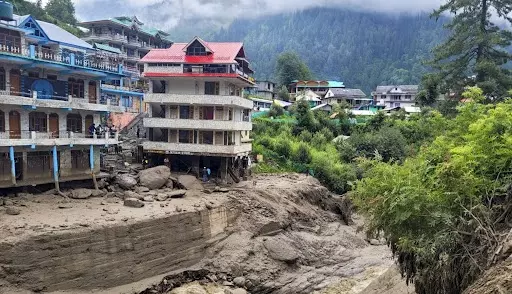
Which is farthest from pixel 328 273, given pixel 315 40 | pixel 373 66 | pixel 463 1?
pixel 315 40

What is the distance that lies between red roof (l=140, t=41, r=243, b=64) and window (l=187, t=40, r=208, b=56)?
1.48 feet

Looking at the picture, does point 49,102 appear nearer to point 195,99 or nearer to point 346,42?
point 195,99

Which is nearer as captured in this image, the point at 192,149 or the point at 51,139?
the point at 51,139

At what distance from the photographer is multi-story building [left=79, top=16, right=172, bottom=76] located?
204 feet

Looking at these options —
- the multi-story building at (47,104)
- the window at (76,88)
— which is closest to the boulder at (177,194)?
the multi-story building at (47,104)

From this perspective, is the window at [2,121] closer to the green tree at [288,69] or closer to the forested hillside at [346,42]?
the green tree at [288,69]

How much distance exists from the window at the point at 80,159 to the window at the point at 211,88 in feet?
36.6

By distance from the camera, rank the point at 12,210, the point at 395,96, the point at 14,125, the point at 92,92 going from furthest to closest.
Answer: the point at 395,96
the point at 92,92
the point at 14,125
the point at 12,210

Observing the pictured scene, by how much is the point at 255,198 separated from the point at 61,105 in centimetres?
1581

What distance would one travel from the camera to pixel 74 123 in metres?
31.6

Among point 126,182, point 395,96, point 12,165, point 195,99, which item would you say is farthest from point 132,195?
point 395,96

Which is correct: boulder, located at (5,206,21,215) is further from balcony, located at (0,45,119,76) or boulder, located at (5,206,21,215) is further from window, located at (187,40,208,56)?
window, located at (187,40,208,56)

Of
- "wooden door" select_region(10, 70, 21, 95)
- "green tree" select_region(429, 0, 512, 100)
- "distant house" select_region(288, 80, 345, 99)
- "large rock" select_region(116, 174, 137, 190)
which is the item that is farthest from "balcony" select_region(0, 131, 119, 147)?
"distant house" select_region(288, 80, 345, 99)

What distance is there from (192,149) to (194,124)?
219 centimetres
